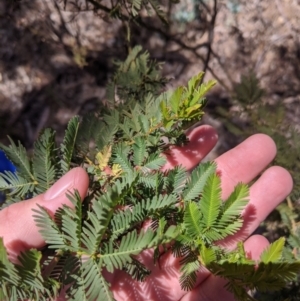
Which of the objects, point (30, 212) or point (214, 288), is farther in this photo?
point (214, 288)

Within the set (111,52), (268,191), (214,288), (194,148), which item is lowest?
(214,288)

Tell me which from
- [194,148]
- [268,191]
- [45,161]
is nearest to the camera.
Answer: [45,161]

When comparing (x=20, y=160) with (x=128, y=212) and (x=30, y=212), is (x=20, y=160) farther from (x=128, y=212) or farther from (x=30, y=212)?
(x=128, y=212)

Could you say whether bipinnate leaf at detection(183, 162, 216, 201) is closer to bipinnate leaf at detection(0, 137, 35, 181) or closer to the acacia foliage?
the acacia foliage

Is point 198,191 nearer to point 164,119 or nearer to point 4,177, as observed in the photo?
point 164,119

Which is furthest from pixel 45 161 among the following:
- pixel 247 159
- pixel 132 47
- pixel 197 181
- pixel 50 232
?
pixel 132 47

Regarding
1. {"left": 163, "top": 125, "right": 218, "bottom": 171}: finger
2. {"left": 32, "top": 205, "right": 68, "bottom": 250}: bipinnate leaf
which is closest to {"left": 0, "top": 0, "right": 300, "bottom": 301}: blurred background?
{"left": 163, "top": 125, "right": 218, "bottom": 171}: finger

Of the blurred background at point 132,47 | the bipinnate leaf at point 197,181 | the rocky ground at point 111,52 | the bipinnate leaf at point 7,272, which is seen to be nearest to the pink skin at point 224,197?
the bipinnate leaf at point 7,272

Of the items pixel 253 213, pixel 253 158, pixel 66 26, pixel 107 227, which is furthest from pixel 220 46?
pixel 107 227
